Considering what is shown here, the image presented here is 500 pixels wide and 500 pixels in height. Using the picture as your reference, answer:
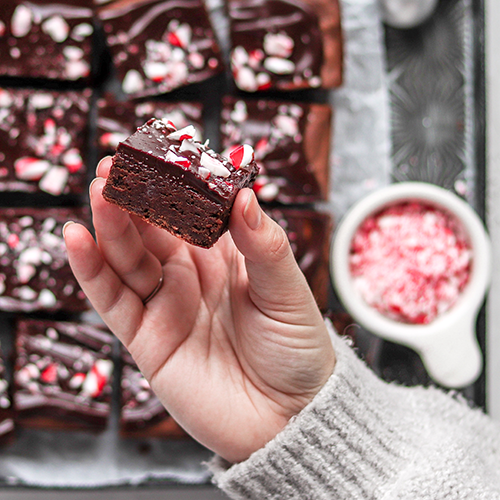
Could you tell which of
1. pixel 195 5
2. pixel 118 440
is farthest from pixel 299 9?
pixel 118 440

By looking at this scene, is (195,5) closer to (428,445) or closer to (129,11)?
(129,11)

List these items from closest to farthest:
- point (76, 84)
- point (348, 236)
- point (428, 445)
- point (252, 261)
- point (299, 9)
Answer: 1. point (252, 261)
2. point (428, 445)
3. point (348, 236)
4. point (299, 9)
5. point (76, 84)

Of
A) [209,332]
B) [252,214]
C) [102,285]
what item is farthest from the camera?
[209,332]

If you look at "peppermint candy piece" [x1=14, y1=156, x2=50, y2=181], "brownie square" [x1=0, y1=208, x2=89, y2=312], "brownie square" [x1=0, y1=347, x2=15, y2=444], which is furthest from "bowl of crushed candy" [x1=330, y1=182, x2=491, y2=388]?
"brownie square" [x1=0, y1=347, x2=15, y2=444]

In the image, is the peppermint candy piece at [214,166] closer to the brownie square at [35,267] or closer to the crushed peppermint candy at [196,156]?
the crushed peppermint candy at [196,156]

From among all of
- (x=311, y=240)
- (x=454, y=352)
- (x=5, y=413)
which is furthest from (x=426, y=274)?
(x=5, y=413)

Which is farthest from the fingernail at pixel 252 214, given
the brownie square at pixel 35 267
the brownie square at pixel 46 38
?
the brownie square at pixel 46 38

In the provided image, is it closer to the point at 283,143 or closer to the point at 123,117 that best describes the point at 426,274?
the point at 283,143

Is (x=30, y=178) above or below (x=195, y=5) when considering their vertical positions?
below
